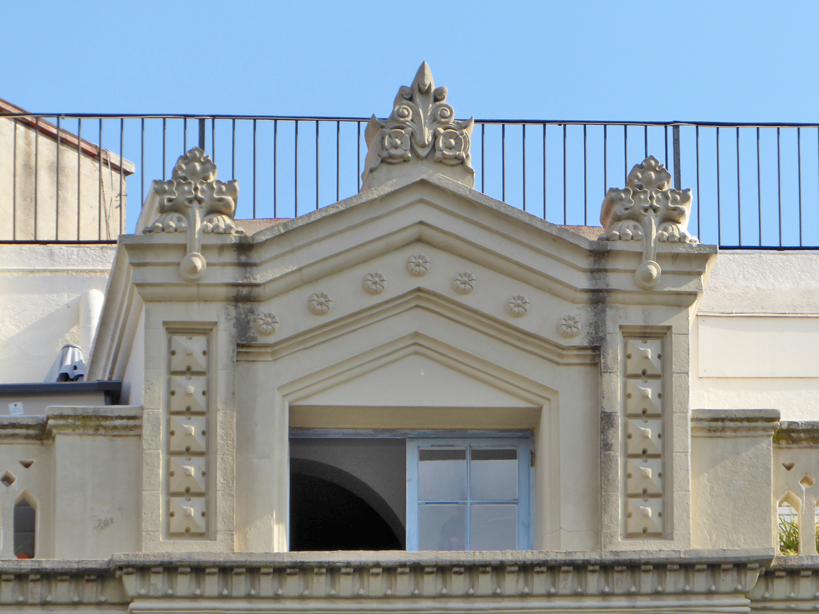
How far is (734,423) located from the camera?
36.2ft

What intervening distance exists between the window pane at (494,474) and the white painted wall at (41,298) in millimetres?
4786

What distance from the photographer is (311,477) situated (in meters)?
13.8

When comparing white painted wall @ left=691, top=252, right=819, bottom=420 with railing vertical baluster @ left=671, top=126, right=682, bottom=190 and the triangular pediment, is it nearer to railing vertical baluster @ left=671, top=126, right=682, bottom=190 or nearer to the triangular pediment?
railing vertical baluster @ left=671, top=126, right=682, bottom=190

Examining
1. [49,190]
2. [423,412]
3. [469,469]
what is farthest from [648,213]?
[49,190]

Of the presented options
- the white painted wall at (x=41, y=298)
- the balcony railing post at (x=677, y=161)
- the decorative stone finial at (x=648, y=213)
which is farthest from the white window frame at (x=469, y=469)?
the balcony railing post at (x=677, y=161)

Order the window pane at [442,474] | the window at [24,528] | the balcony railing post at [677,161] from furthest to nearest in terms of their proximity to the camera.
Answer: the balcony railing post at [677,161]
the window at [24,528]
the window pane at [442,474]

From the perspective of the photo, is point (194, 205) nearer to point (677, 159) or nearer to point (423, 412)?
point (423, 412)

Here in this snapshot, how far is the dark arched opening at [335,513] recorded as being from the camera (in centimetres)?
1266

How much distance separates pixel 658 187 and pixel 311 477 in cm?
415

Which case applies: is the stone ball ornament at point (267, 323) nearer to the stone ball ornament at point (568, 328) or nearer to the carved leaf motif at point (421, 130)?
the carved leaf motif at point (421, 130)

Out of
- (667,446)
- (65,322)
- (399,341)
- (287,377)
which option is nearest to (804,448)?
(667,446)

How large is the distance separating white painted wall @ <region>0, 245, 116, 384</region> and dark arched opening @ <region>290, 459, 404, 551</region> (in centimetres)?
240

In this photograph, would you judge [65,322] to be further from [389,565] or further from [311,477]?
[389,565]

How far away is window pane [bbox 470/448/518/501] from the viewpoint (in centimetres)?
1137
